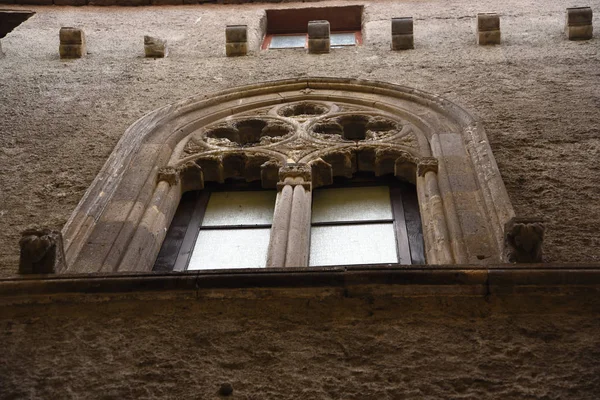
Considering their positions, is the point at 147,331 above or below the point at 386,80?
below

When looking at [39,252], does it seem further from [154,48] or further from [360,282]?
[154,48]

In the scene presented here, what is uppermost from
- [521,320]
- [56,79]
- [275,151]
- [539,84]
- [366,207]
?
[56,79]

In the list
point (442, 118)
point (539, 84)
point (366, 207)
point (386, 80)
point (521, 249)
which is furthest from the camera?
point (386, 80)

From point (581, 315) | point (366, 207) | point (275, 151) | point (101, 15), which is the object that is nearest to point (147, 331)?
point (581, 315)

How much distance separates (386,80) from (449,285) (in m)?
3.64

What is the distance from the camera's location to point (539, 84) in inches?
237

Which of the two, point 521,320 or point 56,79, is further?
point 56,79

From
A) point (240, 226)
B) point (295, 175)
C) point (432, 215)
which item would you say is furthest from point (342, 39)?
point (432, 215)

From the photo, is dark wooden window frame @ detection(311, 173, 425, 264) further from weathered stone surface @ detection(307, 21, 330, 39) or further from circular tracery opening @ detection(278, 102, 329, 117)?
weathered stone surface @ detection(307, 21, 330, 39)

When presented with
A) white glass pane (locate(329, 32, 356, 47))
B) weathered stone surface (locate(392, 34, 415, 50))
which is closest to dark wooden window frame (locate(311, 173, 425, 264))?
weathered stone surface (locate(392, 34, 415, 50))

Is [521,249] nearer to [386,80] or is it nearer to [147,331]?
[147,331]

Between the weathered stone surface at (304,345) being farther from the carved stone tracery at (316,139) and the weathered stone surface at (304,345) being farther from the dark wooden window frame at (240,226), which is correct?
the carved stone tracery at (316,139)

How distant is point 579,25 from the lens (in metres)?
7.14

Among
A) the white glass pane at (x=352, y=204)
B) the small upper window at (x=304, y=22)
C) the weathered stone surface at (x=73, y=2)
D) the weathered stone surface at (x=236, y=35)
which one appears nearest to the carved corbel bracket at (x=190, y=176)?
the white glass pane at (x=352, y=204)
